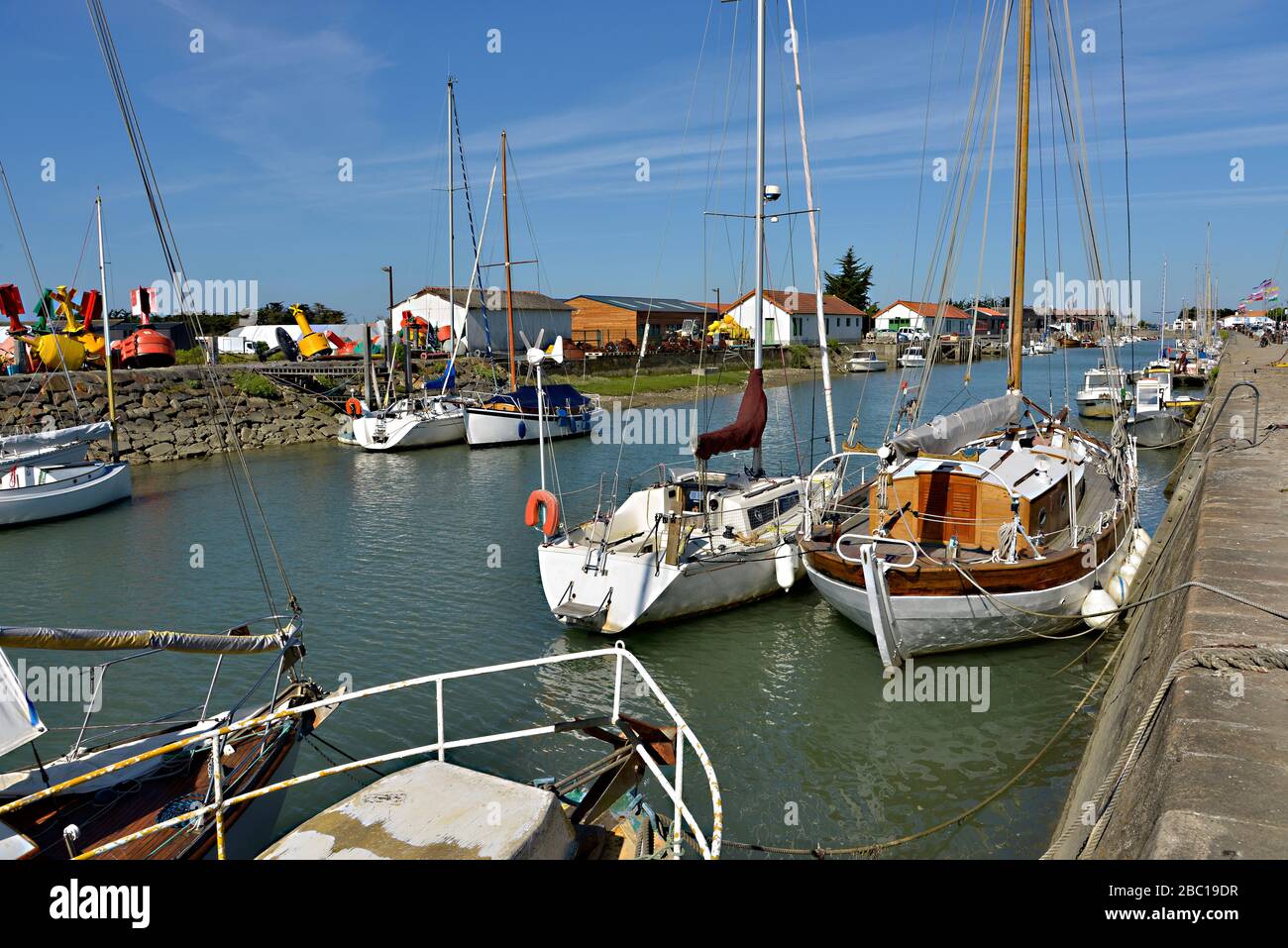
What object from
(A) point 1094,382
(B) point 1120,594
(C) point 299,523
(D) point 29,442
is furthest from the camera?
(A) point 1094,382

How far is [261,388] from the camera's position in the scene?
44875 millimetres

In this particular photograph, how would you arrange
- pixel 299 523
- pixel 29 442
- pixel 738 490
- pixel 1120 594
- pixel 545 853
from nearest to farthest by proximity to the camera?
1. pixel 545 853
2. pixel 1120 594
3. pixel 738 490
4. pixel 299 523
5. pixel 29 442

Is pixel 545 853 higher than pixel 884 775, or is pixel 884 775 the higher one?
pixel 545 853

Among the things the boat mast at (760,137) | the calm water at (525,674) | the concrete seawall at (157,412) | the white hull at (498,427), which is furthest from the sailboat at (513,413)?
the boat mast at (760,137)

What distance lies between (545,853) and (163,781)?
457 cm

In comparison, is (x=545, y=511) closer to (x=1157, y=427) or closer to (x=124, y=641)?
(x=124, y=641)

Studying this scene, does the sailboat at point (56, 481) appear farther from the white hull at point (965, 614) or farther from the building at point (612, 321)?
the building at point (612, 321)

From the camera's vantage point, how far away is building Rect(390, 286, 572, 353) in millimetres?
66875

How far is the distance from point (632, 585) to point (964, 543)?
5297 mm

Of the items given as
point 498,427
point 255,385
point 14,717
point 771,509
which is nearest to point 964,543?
point 771,509

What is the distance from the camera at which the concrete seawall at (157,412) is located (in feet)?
117
